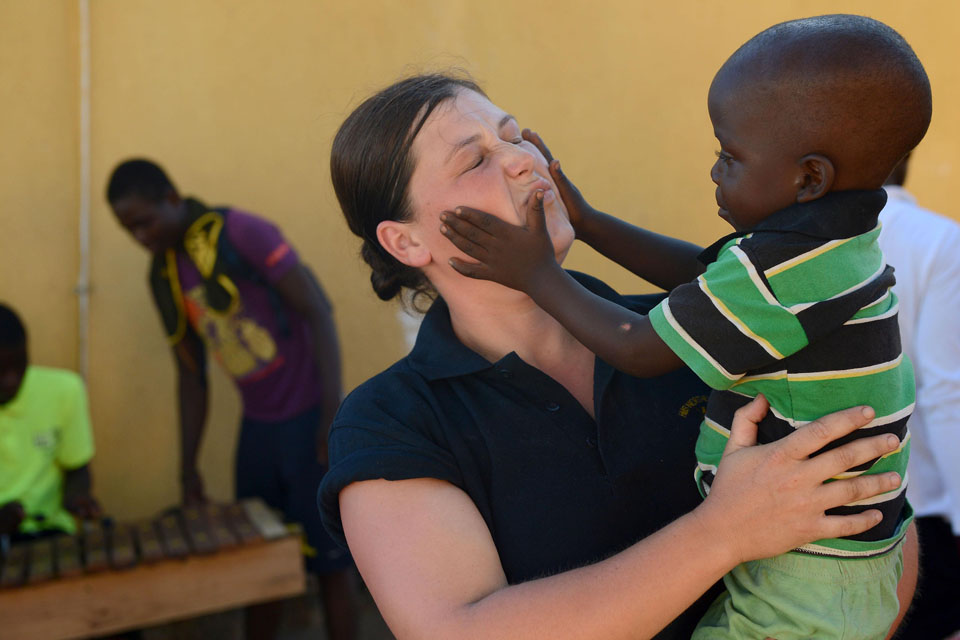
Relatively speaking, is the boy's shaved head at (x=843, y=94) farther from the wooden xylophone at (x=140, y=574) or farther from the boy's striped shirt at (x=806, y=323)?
the wooden xylophone at (x=140, y=574)

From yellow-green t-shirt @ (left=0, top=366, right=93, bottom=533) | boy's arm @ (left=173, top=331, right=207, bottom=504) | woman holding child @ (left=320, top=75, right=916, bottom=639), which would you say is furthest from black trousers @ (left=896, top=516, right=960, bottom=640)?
yellow-green t-shirt @ (left=0, top=366, right=93, bottom=533)

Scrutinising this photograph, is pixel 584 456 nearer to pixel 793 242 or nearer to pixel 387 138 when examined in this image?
pixel 793 242

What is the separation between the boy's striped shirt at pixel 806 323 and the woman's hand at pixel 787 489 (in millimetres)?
63

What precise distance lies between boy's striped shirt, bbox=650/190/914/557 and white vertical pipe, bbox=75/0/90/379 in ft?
12.0

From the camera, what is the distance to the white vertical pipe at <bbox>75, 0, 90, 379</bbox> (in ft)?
14.4

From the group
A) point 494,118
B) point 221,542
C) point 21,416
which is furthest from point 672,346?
point 21,416

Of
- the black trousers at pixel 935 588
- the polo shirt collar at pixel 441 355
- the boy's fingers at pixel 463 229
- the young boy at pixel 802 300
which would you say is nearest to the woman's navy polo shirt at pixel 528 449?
the polo shirt collar at pixel 441 355

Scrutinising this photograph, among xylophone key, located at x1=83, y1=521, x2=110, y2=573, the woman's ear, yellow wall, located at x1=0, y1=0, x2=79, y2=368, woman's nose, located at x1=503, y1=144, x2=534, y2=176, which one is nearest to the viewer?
woman's nose, located at x1=503, y1=144, x2=534, y2=176

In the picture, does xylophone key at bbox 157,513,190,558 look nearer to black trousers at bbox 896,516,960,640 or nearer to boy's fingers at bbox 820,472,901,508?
black trousers at bbox 896,516,960,640

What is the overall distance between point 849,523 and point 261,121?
385 cm

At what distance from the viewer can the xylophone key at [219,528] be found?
3.56m

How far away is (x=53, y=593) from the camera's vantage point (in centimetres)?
335

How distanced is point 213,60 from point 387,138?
310cm

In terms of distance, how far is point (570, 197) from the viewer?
2.03 meters
